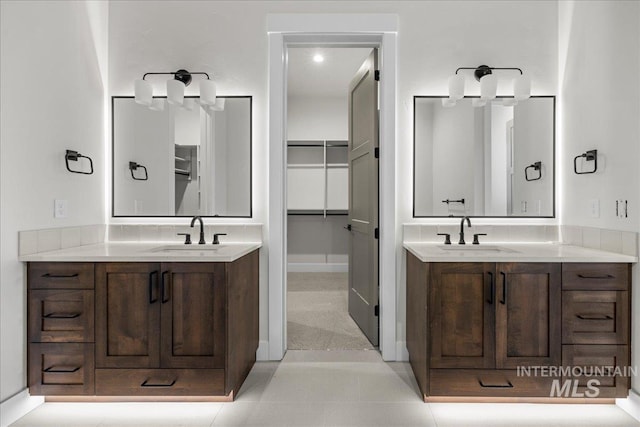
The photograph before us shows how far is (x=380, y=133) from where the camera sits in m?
2.89

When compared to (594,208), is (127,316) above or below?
below

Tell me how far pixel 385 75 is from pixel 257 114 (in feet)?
3.09

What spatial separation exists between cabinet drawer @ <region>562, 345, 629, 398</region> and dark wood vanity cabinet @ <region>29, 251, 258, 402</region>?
1818 mm

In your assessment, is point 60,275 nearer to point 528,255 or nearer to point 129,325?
point 129,325

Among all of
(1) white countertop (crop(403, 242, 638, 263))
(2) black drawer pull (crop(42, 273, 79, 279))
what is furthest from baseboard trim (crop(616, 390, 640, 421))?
(2) black drawer pull (crop(42, 273, 79, 279))

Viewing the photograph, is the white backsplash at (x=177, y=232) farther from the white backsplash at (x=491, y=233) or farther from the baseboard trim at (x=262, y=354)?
the white backsplash at (x=491, y=233)

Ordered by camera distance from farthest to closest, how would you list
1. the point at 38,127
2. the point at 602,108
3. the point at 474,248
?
the point at 474,248, the point at 602,108, the point at 38,127

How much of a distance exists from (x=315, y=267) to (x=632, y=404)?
4748 millimetres

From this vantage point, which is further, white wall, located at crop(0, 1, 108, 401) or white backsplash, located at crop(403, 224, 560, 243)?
white backsplash, located at crop(403, 224, 560, 243)

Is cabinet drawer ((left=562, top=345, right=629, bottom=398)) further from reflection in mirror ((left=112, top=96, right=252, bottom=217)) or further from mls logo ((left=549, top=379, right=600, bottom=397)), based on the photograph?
reflection in mirror ((left=112, top=96, right=252, bottom=217))

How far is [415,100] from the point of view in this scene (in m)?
2.88

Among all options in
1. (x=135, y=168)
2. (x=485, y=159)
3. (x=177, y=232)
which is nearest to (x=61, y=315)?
(x=177, y=232)

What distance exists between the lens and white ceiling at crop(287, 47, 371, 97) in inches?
187

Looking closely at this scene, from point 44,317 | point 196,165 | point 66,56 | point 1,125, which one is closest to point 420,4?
point 196,165
